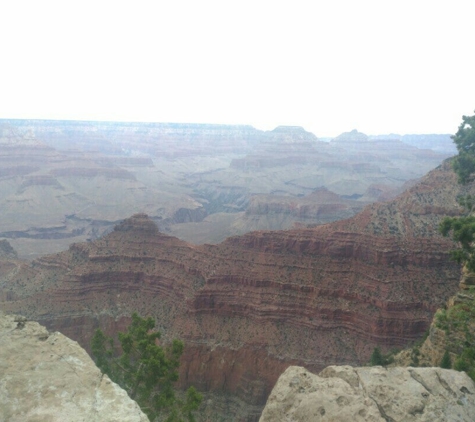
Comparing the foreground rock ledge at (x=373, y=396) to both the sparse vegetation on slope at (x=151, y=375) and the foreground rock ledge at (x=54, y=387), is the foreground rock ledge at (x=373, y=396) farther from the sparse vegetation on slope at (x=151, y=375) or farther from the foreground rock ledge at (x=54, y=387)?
the sparse vegetation on slope at (x=151, y=375)

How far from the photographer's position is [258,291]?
1700 inches

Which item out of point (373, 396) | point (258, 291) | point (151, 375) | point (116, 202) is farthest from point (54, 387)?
point (116, 202)

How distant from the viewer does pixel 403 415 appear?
11.8 metres

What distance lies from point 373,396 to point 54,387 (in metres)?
8.88

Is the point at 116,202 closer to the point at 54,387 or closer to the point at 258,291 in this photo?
the point at 258,291

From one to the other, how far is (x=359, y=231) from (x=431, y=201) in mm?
12278

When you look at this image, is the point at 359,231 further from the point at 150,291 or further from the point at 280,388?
the point at 280,388

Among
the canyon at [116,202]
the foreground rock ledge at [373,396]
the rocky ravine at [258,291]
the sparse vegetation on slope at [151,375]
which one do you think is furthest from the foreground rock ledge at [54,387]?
the canyon at [116,202]

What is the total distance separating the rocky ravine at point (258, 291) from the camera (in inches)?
1533

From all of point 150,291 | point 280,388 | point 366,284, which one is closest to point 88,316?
point 150,291

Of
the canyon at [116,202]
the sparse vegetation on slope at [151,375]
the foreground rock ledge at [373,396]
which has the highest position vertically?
the foreground rock ledge at [373,396]

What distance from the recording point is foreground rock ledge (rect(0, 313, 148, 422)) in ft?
32.7

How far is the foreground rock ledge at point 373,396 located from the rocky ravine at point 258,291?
82.4 feet

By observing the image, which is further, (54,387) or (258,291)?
(258,291)
